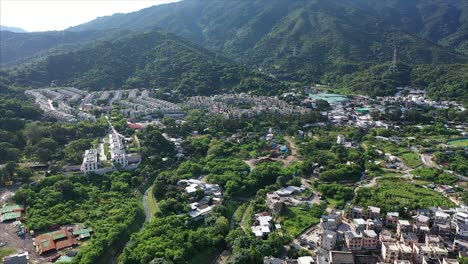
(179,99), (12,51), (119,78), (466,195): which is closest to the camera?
(466,195)

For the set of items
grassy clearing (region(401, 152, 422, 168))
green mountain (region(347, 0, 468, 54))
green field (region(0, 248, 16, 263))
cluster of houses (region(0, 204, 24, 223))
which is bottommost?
grassy clearing (region(401, 152, 422, 168))

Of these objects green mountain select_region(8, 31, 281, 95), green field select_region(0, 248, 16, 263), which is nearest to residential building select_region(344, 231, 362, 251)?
green field select_region(0, 248, 16, 263)

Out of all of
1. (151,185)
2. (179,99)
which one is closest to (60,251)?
(151,185)

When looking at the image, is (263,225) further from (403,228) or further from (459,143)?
(459,143)

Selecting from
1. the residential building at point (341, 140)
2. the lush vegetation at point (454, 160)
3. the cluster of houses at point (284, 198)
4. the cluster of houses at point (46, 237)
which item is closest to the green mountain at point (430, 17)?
the lush vegetation at point (454, 160)

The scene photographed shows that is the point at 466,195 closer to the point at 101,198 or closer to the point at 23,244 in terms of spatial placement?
the point at 101,198

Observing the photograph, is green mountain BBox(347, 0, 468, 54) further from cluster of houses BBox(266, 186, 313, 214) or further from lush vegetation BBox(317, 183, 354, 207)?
cluster of houses BBox(266, 186, 313, 214)
